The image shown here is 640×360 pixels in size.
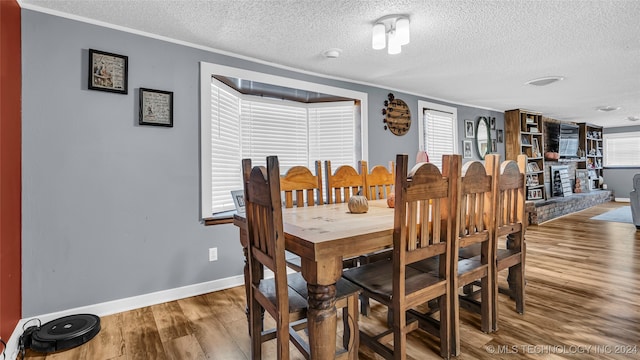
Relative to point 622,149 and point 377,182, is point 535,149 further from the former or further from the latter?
point 377,182

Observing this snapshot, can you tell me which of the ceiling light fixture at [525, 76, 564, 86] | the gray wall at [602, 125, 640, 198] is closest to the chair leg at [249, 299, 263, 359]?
the ceiling light fixture at [525, 76, 564, 86]

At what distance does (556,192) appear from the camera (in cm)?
713

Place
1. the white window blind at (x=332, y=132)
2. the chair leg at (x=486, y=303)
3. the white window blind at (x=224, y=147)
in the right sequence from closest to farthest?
the chair leg at (x=486, y=303)
the white window blind at (x=224, y=147)
the white window blind at (x=332, y=132)

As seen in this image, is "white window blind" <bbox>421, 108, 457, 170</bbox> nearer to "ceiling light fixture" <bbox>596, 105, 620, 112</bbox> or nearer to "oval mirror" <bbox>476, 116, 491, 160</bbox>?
"oval mirror" <bbox>476, 116, 491, 160</bbox>

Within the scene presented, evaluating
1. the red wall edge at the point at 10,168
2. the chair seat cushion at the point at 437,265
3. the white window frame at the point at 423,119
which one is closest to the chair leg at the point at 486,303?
the chair seat cushion at the point at 437,265

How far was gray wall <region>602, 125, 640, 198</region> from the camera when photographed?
8.70 meters

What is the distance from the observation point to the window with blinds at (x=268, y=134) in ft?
9.96

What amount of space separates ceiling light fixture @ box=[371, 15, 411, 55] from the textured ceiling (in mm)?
60

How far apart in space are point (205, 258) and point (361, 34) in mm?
2351

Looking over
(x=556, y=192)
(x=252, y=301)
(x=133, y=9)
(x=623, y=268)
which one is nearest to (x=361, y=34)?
(x=133, y=9)

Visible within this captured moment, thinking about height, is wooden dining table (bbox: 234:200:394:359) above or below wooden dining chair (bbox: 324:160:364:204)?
below

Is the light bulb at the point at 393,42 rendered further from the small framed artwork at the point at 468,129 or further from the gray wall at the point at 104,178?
the small framed artwork at the point at 468,129

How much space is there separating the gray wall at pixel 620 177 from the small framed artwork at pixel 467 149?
6.85 meters

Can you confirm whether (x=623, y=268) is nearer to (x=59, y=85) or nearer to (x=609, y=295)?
(x=609, y=295)
